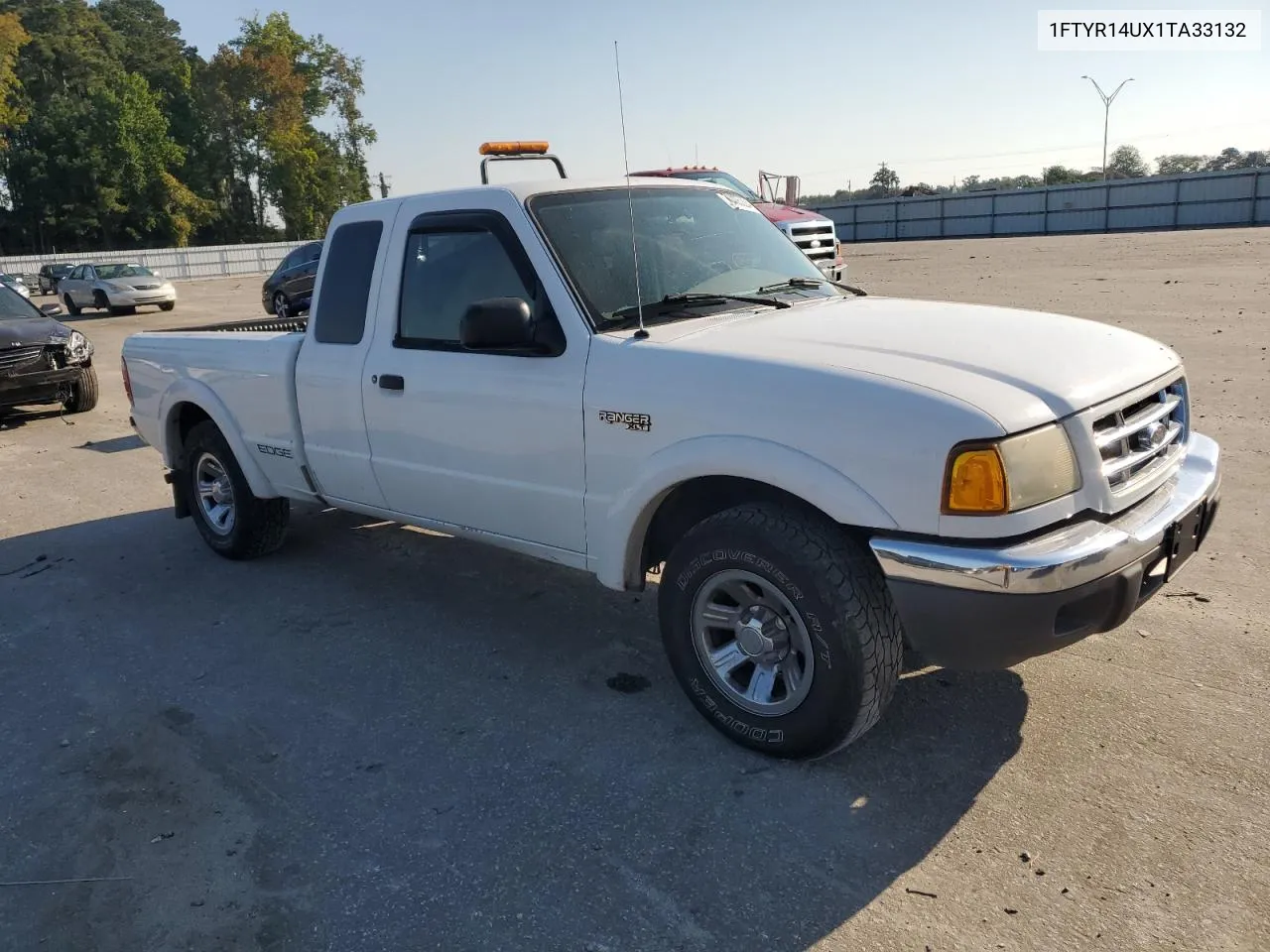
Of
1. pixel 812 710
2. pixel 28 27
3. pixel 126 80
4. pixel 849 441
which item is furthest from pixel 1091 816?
pixel 28 27

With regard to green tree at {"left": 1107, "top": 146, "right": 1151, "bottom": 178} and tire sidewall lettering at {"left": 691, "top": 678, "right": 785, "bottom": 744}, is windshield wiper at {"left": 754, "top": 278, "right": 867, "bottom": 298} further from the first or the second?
green tree at {"left": 1107, "top": 146, "right": 1151, "bottom": 178}

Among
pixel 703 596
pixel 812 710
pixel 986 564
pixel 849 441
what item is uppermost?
pixel 849 441

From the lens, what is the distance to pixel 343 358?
15.8 ft

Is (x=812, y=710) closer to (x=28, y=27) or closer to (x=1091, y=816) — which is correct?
(x=1091, y=816)

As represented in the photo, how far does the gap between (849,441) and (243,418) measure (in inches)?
150

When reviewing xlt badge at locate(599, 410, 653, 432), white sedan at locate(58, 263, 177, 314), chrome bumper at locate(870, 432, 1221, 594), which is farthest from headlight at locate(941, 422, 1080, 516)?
white sedan at locate(58, 263, 177, 314)

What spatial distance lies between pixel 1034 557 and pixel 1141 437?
0.83 m

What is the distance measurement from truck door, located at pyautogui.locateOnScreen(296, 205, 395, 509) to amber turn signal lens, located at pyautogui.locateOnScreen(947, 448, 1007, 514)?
2.90 metres

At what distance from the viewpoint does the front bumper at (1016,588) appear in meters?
2.85

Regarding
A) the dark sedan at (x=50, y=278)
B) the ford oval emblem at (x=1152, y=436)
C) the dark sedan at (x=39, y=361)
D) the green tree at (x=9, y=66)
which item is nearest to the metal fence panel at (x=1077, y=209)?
the dark sedan at (x=50, y=278)

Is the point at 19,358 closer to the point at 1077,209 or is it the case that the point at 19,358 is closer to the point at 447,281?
the point at 447,281

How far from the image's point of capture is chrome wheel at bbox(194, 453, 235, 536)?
19.7ft

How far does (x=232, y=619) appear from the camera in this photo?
511cm

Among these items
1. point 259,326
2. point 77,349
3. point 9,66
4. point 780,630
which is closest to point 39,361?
point 77,349
